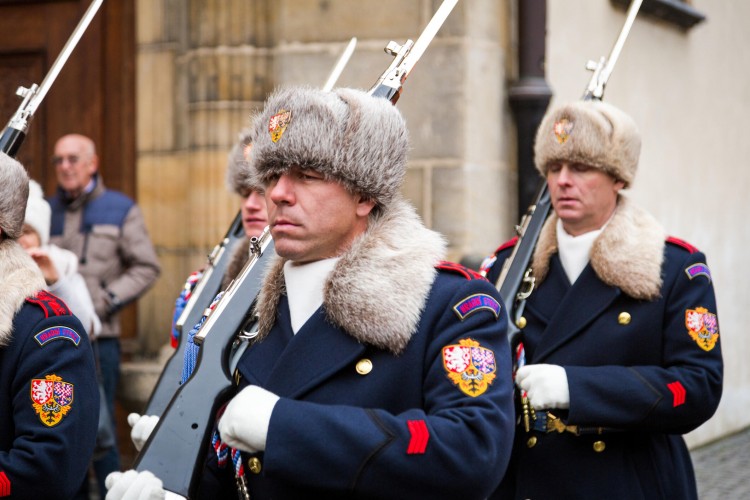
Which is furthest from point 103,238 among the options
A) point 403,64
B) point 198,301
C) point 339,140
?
point 339,140

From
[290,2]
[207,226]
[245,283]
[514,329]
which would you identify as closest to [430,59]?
[290,2]

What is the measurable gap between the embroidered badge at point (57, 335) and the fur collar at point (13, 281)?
0.07 meters

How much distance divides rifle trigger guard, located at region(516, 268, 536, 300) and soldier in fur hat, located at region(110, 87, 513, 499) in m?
1.39

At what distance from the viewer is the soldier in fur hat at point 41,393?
312 centimetres

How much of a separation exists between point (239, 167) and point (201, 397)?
2.09m

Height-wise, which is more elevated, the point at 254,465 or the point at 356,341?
the point at 356,341

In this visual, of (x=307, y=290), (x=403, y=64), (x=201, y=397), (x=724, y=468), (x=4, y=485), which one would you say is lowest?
(x=724, y=468)

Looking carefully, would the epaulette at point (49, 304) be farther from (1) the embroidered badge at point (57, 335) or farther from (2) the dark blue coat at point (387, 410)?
(2) the dark blue coat at point (387, 410)

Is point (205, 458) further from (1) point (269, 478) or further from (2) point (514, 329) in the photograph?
(2) point (514, 329)

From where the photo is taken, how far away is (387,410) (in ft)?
8.71

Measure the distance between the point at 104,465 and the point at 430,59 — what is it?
2.48 m

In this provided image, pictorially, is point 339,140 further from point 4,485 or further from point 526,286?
point 526,286

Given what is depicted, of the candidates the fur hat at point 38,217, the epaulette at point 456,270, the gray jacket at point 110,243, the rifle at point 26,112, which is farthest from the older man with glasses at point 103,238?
the epaulette at point 456,270

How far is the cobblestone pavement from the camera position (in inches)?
287
